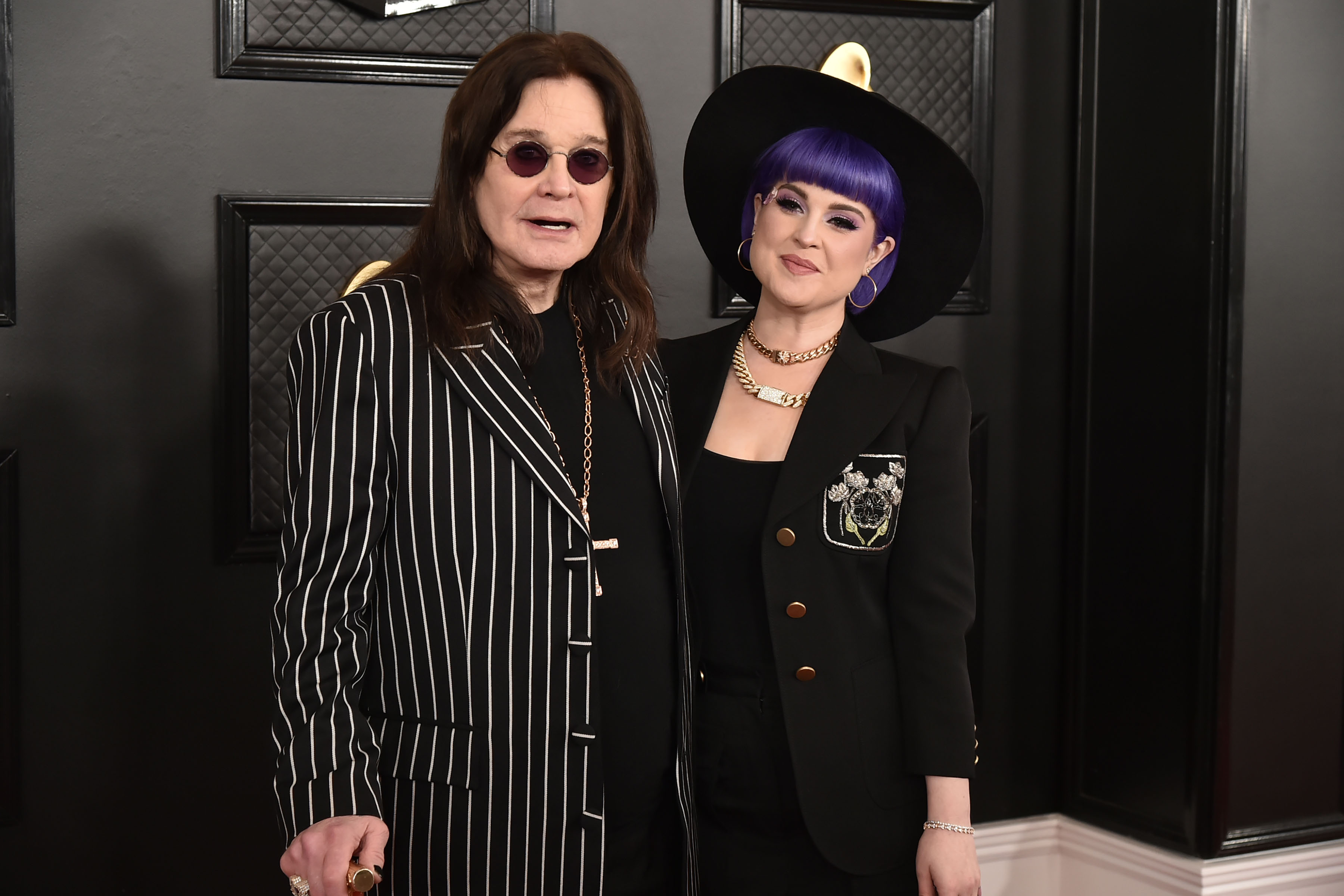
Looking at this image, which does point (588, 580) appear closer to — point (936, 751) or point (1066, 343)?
point (936, 751)

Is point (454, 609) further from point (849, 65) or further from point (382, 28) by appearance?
point (382, 28)

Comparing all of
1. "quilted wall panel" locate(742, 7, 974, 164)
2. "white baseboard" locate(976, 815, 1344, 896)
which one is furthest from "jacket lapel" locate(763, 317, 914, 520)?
"white baseboard" locate(976, 815, 1344, 896)

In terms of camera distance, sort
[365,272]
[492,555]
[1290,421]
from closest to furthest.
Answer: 1. [492,555]
2. [365,272]
3. [1290,421]

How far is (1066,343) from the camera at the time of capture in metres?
2.85

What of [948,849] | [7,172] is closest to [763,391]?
[948,849]

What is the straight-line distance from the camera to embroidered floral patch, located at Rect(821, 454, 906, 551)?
164 centimetres

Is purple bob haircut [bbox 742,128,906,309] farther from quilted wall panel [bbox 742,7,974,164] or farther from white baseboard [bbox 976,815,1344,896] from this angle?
white baseboard [bbox 976,815,1344,896]

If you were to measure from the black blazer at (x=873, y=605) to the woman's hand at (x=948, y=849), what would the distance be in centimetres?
3

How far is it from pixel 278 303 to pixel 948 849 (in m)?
1.71

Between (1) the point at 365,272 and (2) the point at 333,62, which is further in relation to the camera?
(2) the point at 333,62

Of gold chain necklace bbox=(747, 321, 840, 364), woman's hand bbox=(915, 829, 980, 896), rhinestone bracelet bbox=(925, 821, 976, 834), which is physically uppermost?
gold chain necklace bbox=(747, 321, 840, 364)

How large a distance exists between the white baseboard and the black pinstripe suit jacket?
174cm

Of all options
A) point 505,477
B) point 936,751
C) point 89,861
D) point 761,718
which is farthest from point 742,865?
point 89,861

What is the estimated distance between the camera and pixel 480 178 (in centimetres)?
154
